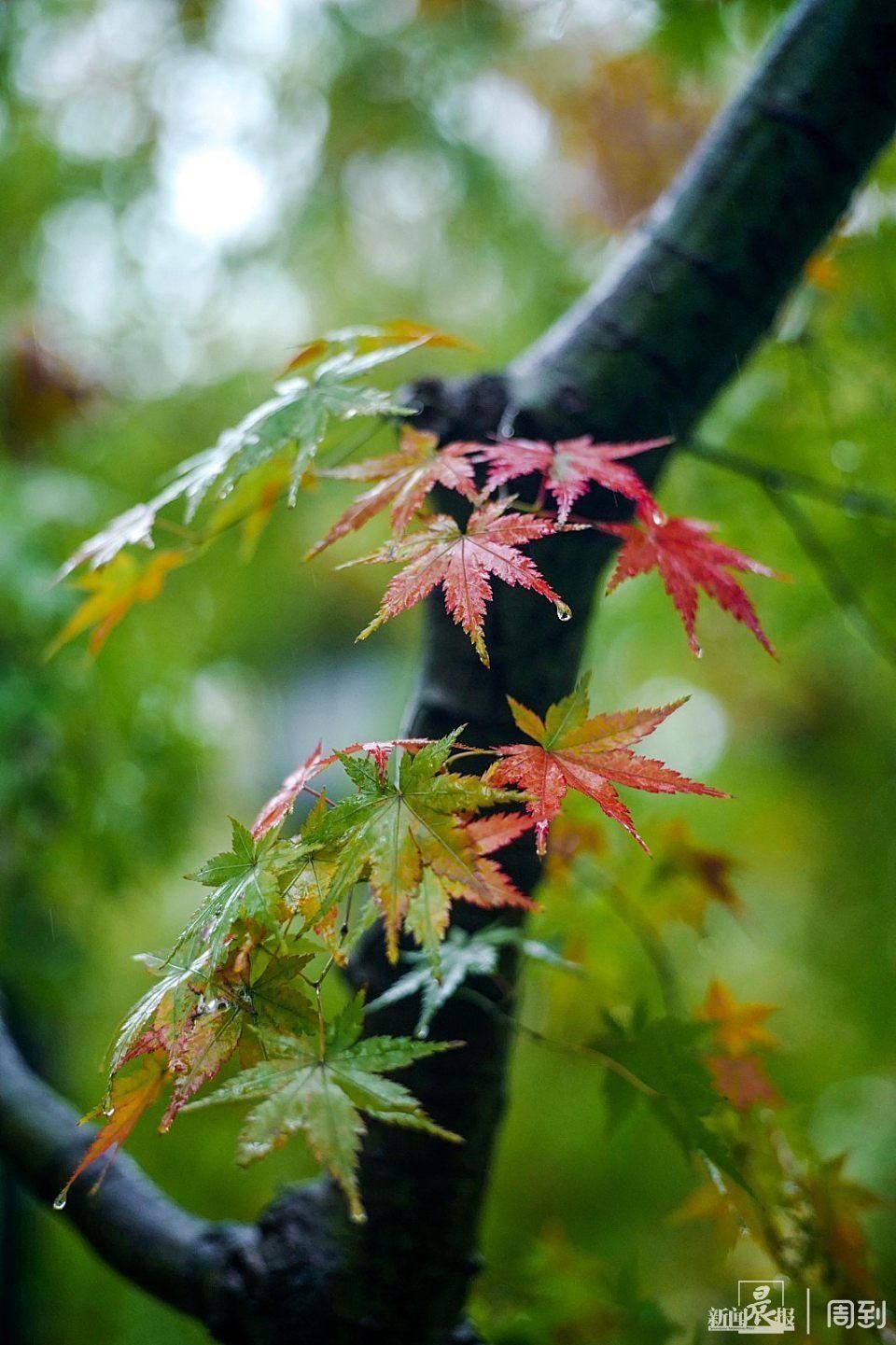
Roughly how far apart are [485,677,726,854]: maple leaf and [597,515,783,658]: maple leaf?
3.1 inches

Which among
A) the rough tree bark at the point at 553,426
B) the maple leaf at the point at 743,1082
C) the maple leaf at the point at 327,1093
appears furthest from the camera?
the maple leaf at the point at 743,1082

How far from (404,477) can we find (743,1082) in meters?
0.50

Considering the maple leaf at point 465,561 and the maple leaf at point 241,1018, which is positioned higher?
the maple leaf at point 465,561

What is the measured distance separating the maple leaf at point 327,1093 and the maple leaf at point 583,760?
11 centimetres

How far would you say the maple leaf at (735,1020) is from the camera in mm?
705

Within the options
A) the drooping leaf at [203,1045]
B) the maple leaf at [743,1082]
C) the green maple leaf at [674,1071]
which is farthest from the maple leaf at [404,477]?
the maple leaf at [743,1082]

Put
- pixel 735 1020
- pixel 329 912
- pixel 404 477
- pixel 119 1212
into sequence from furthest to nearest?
pixel 735 1020 < pixel 119 1212 < pixel 404 477 < pixel 329 912

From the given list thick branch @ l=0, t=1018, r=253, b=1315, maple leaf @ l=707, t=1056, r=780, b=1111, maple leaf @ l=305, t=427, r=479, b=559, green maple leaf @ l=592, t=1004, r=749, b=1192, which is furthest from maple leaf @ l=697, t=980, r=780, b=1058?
maple leaf @ l=305, t=427, r=479, b=559

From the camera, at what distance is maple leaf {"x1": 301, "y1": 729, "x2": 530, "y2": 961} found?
351 mm

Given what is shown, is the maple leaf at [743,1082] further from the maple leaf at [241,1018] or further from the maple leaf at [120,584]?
the maple leaf at [120,584]

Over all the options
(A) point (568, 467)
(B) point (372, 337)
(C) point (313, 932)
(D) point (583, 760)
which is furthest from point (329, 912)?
(B) point (372, 337)

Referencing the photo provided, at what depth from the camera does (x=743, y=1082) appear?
65 centimetres

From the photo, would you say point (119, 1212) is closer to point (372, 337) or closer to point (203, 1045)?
point (203, 1045)

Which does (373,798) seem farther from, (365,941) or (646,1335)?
(646,1335)
